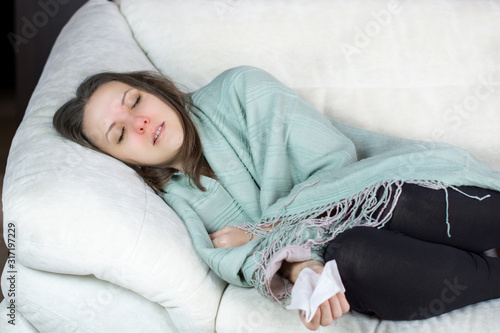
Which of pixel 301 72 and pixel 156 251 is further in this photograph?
pixel 301 72

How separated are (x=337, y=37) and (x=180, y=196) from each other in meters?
0.76

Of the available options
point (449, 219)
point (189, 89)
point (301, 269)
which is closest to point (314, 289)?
point (301, 269)

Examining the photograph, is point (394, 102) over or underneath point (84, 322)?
over

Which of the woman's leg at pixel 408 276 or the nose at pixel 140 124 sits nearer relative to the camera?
the woman's leg at pixel 408 276

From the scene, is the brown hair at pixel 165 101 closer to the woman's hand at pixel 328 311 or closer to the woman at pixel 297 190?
the woman at pixel 297 190

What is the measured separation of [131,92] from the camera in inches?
60.6

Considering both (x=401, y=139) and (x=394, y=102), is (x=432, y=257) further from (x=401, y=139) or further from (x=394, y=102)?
(x=394, y=102)

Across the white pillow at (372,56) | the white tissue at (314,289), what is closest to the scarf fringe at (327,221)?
the white tissue at (314,289)

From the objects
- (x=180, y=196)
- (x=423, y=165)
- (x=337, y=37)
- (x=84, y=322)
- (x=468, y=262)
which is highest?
(x=337, y=37)

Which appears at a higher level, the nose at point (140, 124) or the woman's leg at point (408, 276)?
the nose at point (140, 124)

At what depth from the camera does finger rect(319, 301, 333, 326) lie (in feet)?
3.50

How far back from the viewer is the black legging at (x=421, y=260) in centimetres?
116

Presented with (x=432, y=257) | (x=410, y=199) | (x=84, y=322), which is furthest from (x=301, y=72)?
(x=84, y=322)

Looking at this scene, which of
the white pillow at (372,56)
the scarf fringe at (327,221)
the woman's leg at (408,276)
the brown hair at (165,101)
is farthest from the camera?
the white pillow at (372,56)
